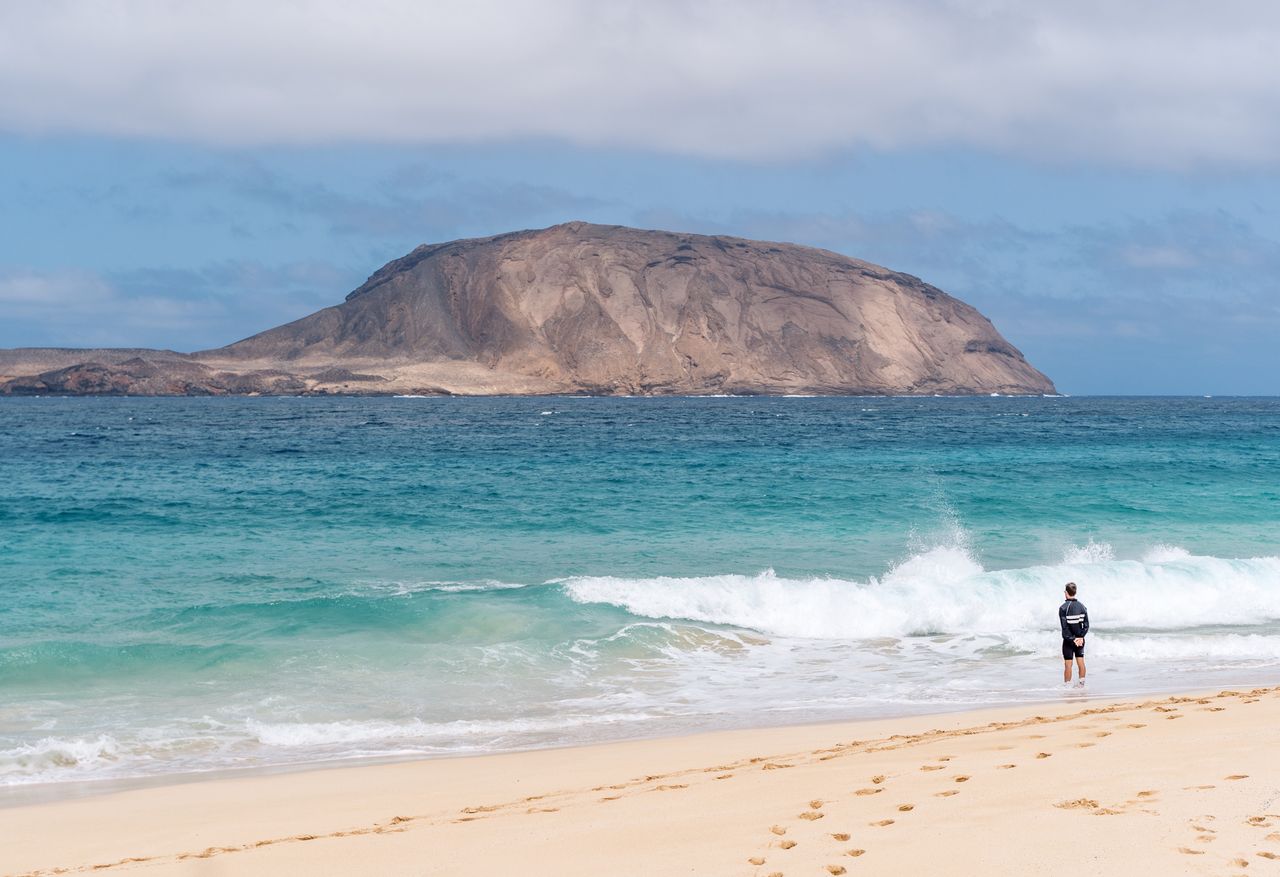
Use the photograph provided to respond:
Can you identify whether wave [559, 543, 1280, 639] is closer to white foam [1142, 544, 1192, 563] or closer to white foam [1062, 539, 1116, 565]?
white foam [1142, 544, 1192, 563]

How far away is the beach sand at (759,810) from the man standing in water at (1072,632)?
250 centimetres

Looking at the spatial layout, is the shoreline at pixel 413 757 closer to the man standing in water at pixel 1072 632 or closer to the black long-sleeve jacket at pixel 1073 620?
the man standing in water at pixel 1072 632

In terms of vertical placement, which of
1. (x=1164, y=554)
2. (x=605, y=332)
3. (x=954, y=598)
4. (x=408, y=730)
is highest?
(x=605, y=332)

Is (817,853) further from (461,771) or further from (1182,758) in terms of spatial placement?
(461,771)

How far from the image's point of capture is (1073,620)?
1222 cm

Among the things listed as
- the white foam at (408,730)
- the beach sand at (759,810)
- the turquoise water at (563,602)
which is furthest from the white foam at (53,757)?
the white foam at (408,730)

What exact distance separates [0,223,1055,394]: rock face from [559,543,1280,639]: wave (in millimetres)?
143689

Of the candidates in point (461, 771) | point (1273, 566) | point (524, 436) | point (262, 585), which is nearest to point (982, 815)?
point (461, 771)

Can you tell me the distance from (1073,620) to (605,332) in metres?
160

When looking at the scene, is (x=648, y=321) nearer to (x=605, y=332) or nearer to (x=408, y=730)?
(x=605, y=332)

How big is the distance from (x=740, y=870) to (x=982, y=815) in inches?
61.8

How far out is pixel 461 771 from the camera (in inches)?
346

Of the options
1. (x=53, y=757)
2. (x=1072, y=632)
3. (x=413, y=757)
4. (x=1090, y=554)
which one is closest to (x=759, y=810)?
(x=413, y=757)

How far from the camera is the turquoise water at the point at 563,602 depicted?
36.2ft
